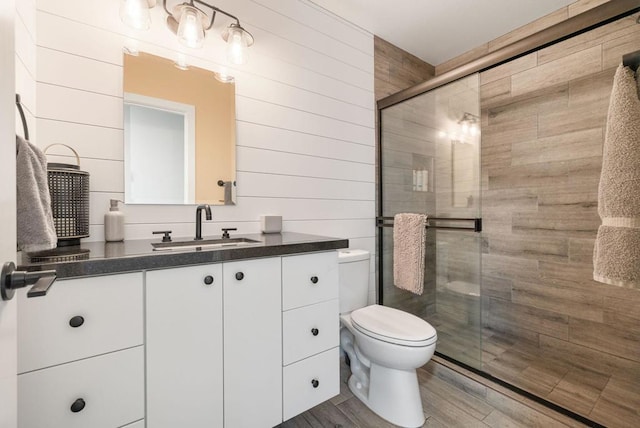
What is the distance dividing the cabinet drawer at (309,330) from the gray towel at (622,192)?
1029 millimetres

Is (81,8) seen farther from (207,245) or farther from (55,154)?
(207,245)

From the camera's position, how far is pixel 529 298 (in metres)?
2.25

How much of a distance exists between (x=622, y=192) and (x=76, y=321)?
169 centimetres

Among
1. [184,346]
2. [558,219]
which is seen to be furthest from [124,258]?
[558,219]

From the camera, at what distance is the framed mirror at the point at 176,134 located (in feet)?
4.63

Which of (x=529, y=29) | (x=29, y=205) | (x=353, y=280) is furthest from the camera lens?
(x=529, y=29)

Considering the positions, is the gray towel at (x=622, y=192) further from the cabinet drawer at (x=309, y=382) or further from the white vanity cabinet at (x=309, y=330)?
the cabinet drawer at (x=309, y=382)

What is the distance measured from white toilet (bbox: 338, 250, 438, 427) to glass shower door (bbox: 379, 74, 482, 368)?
617 mm

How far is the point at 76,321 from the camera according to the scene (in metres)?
0.84

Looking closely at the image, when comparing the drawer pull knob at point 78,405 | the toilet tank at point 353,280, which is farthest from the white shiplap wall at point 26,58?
the toilet tank at point 353,280

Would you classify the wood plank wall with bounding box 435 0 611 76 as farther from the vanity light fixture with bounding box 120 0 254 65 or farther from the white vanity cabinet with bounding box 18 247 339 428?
the white vanity cabinet with bounding box 18 247 339 428

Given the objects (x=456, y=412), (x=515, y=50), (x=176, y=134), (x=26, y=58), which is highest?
(x=515, y=50)

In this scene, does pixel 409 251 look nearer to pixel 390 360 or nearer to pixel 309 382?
pixel 390 360

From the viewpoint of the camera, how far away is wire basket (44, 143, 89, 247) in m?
1.09
